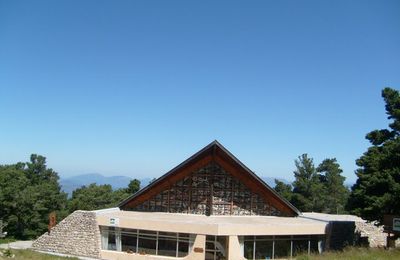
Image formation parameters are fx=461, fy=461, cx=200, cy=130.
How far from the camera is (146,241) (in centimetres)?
2794

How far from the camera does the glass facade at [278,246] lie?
1061 inches

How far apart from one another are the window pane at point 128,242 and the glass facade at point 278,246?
6651mm

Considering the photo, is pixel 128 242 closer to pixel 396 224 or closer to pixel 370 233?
pixel 396 224

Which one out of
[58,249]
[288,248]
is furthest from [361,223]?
[58,249]

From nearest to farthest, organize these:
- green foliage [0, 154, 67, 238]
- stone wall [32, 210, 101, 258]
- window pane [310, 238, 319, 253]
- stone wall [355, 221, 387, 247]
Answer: stone wall [32, 210, 101, 258]
window pane [310, 238, 319, 253]
stone wall [355, 221, 387, 247]
green foliage [0, 154, 67, 238]

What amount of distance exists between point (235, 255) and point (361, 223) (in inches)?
447

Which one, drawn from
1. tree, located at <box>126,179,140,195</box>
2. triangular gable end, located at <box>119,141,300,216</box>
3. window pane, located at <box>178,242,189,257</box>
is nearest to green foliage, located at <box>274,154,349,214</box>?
tree, located at <box>126,179,140,195</box>

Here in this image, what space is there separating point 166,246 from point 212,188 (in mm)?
5287

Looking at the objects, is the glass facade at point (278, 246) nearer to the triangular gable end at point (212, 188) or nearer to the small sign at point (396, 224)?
the triangular gable end at point (212, 188)

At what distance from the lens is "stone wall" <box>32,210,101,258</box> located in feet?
95.1

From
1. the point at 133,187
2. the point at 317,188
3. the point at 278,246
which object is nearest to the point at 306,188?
the point at 317,188

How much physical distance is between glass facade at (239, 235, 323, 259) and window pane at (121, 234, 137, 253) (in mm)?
6651

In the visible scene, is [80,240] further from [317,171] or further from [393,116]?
[317,171]

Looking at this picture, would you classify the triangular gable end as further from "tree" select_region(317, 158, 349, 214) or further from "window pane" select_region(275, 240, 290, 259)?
"tree" select_region(317, 158, 349, 214)
